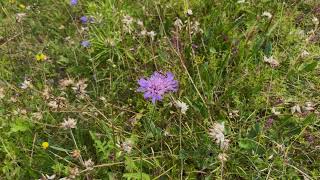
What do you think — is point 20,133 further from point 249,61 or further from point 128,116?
point 249,61

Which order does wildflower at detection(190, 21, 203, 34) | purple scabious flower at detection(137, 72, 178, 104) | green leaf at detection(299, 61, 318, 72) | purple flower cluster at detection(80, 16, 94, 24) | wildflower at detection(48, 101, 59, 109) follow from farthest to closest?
purple flower cluster at detection(80, 16, 94, 24)
wildflower at detection(190, 21, 203, 34)
green leaf at detection(299, 61, 318, 72)
wildflower at detection(48, 101, 59, 109)
purple scabious flower at detection(137, 72, 178, 104)

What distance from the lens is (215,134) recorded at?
1540 millimetres

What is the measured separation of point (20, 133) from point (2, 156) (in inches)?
5.1

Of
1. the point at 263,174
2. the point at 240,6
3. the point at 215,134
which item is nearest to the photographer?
the point at 215,134

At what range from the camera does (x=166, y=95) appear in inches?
74.4

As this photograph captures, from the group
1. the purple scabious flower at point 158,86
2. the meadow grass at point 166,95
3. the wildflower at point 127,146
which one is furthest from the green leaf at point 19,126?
the purple scabious flower at point 158,86

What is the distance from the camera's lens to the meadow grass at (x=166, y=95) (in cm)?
182

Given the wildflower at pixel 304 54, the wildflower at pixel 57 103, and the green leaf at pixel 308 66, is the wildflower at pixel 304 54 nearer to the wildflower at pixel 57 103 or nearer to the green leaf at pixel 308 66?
the green leaf at pixel 308 66

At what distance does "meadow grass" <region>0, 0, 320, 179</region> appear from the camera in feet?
5.97

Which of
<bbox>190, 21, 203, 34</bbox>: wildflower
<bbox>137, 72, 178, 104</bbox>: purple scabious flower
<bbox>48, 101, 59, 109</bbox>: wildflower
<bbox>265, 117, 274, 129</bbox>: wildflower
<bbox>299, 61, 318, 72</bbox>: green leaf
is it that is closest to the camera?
<bbox>137, 72, 178, 104</bbox>: purple scabious flower

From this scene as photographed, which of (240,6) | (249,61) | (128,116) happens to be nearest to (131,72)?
(128,116)

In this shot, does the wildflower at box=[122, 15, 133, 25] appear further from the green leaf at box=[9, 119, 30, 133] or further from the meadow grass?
the green leaf at box=[9, 119, 30, 133]

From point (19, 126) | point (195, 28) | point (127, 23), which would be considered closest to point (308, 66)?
point (195, 28)

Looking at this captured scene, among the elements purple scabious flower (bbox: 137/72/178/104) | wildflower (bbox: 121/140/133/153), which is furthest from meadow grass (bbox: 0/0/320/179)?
purple scabious flower (bbox: 137/72/178/104)
